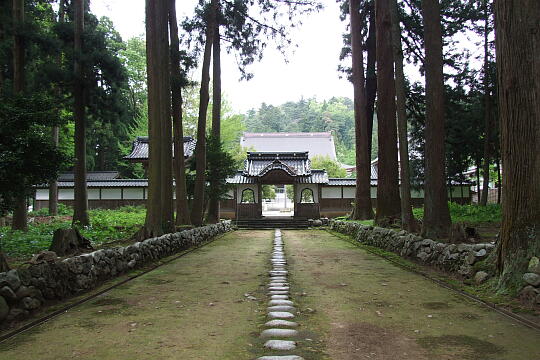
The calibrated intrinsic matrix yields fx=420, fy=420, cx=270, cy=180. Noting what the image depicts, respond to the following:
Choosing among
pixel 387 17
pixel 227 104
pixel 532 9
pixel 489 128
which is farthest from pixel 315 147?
pixel 532 9

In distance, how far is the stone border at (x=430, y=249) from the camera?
6246 millimetres

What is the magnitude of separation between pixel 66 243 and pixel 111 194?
21.8 metres

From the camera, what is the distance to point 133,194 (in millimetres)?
28078

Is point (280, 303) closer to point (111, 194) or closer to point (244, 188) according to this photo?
point (244, 188)

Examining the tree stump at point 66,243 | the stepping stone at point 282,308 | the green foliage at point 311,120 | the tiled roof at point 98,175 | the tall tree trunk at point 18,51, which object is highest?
the green foliage at point 311,120

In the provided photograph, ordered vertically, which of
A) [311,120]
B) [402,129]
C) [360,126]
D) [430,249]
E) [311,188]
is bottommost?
[430,249]

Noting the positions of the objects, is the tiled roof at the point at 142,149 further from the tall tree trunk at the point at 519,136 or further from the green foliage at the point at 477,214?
the tall tree trunk at the point at 519,136

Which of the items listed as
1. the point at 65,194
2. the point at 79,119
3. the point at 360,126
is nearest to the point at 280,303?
the point at 79,119

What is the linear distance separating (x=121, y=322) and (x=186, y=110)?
27.3 m

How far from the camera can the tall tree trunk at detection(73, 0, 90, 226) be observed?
13492 millimetres

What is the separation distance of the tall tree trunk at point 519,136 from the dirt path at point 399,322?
92 cm

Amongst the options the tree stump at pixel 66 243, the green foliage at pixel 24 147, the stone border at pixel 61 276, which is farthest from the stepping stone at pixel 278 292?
the green foliage at pixel 24 147

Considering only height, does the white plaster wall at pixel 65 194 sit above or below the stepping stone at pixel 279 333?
above

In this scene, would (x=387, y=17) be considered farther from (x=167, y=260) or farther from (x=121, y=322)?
(x=121, y=322)
